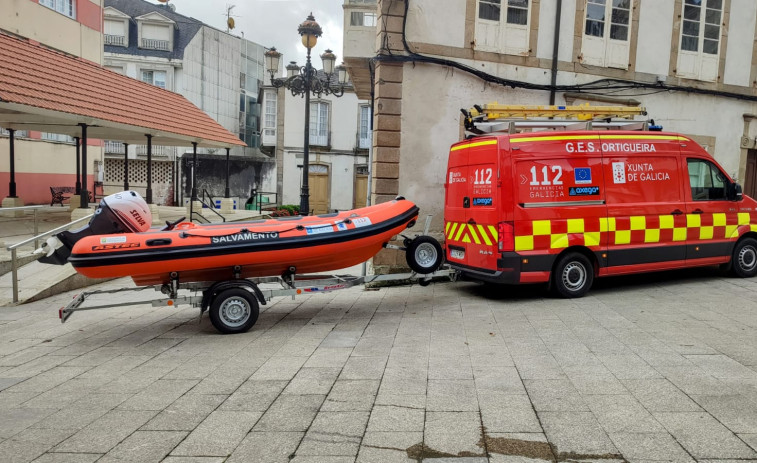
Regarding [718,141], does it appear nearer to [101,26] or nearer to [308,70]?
[308,70]

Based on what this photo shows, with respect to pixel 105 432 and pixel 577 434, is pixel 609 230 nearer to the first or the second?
pixel 577 434

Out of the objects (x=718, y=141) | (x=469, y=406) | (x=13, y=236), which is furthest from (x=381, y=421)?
(x=718, y=141)

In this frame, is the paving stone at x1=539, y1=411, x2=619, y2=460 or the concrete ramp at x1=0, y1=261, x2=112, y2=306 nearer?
the paving stone at x1=539, y1=411, x2=619, y2=460

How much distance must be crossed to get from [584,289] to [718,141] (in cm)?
679

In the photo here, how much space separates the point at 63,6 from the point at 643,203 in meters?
20.1

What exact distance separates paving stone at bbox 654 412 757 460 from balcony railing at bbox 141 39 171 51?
1431 inches

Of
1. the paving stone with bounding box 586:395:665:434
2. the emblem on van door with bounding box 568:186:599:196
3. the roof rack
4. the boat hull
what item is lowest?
the paving stone with bounding box 586:395:665:434

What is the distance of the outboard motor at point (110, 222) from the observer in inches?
263

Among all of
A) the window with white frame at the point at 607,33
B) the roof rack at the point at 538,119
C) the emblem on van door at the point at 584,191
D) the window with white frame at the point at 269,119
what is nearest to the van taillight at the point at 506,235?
the emblem on van door at the point at 584,191

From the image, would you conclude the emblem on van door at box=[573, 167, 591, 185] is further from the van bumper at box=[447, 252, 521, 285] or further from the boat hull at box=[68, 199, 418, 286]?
the boat hull at box=[68, 199, 418, 286]

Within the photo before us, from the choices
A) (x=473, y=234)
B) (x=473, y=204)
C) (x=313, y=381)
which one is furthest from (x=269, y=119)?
(x=313, y=381)

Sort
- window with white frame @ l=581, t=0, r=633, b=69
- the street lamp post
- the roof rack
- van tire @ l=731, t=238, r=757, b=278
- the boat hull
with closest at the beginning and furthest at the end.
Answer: the boat hull < the roof rack < van tire @ l=731, t=238, r=757, b=278 < window with white frame @ l=581, t=0, r=633, b=69 < the street lamp post

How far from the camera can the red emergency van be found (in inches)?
317

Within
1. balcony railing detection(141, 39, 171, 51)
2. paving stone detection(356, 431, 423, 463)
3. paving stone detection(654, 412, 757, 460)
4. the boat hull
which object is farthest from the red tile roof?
balcony railing detection(141, 39, 171, 51)
